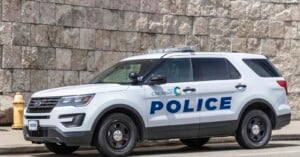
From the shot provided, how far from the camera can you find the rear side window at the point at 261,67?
14.9 m

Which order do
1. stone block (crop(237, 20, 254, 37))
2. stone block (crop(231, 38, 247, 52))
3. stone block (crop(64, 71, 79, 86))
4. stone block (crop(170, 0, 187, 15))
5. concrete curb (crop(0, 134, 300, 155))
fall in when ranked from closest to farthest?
concrete curb (crop(0, 134, 300, 155)) < stone block (crop(64, 71, 79, 86)) < stone block (crop(170, 0, 187, 15)) < stone block (crop(231, 38, 247, 52)) < stone block (crop(237, 20, 254, 37))

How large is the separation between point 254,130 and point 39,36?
6.36m

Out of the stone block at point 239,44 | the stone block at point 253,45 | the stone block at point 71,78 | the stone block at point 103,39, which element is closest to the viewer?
the stone block at point 71,78

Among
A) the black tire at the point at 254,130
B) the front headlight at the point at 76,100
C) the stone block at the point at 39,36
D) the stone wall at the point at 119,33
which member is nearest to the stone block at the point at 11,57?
the stone wall at the point at 119,33

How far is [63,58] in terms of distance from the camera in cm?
1872

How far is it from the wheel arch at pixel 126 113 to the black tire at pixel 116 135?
0.07 metres

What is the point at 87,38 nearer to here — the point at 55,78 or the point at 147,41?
the point at 55,78

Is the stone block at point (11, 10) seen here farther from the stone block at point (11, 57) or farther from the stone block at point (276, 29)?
the stone block at point (276, 29)

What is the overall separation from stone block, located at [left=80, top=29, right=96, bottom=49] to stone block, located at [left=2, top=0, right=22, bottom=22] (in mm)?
1794

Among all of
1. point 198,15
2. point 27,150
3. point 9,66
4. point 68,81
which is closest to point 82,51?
point 68,81

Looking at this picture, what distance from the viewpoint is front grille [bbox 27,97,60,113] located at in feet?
42.0

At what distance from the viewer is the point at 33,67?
18.2m

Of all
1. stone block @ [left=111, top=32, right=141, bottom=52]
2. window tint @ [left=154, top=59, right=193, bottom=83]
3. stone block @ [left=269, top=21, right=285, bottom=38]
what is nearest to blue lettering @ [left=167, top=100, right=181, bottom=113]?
window tint @ [left=154, top=59, right=193, bottom=83]

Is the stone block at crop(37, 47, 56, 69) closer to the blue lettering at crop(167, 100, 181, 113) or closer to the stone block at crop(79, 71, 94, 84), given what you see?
the stone block at crop(79, 71, 94, 84)
